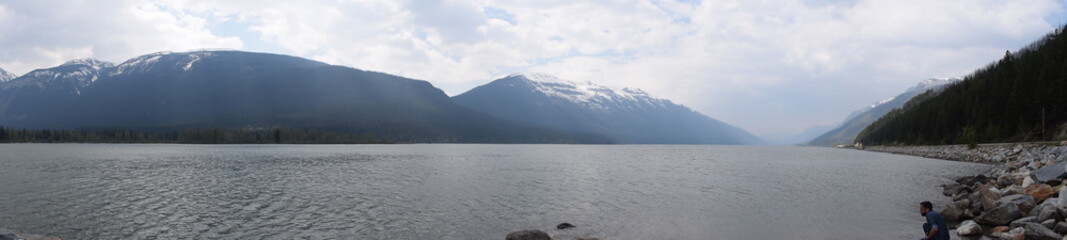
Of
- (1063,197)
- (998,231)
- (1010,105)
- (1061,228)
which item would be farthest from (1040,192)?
(1010,105)

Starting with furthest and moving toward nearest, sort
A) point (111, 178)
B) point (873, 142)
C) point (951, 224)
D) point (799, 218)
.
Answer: point (873, 142) < point (111, 178) < point (799, 218) < point (951, 224)

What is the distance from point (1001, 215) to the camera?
2453 cm

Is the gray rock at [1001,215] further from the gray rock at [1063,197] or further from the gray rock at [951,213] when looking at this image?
the gray rock at [1063,197]

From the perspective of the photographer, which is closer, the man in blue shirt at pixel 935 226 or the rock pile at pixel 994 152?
the man in blue shirt at pixel 935 226

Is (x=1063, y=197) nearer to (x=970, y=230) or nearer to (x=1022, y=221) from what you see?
(x=1022, y=221)

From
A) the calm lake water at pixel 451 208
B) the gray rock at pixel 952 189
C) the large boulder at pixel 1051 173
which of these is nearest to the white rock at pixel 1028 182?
the large boulder at pixel 1051 173

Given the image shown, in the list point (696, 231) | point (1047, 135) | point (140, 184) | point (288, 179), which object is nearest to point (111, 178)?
point (140, 184)

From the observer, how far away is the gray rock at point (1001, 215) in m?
24.3

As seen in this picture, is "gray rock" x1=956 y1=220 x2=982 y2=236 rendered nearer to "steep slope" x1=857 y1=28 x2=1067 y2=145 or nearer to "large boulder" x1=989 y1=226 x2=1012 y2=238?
"large boulder" x1=989 y1=226 x2=1012 y2=238

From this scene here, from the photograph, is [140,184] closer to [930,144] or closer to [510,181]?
[510,181]

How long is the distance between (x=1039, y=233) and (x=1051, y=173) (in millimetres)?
15504

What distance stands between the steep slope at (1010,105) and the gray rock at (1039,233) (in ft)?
226

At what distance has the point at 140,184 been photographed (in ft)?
152

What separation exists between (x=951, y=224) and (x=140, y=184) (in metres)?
58.2
